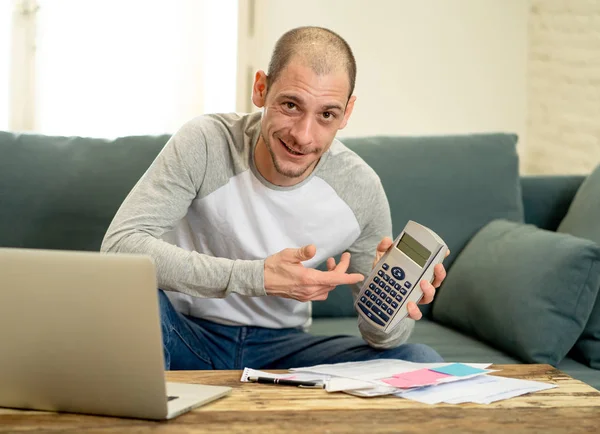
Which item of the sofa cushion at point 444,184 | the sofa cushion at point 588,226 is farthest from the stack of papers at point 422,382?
the sofa cushion at point 444,184

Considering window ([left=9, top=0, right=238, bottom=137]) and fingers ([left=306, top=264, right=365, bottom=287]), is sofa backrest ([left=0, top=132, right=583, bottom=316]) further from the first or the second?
window ([left=9, top=0, right=238, bottom=137])

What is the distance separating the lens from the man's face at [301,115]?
4.96 feet

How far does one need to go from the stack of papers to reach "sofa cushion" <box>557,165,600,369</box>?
73 centimetres

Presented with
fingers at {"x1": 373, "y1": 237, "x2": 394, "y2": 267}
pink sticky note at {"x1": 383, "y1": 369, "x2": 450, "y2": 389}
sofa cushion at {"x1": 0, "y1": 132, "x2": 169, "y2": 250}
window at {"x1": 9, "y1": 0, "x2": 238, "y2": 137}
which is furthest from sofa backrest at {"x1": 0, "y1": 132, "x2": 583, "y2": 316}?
window at {"x1": 9, "y1": 0, "x2": 238, "y2": 137}

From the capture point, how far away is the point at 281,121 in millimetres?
1537

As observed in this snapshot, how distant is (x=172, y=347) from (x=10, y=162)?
79cm

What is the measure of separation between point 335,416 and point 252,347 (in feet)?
2.24

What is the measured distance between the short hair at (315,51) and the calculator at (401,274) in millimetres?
371

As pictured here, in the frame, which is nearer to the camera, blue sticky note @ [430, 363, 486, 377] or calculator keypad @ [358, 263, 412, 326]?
blue sticky note @ [430, 363, 486, 377]

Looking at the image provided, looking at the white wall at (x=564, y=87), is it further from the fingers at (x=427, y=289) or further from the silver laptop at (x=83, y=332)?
the silver laptop at (x=83, y=332)

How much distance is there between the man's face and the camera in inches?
59.5

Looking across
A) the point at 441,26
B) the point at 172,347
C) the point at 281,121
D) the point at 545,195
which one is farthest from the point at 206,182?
the point at 441,26

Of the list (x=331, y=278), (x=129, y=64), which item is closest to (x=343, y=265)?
(x=331, y=278)

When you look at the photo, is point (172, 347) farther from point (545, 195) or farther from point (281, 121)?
point (545, 195)
